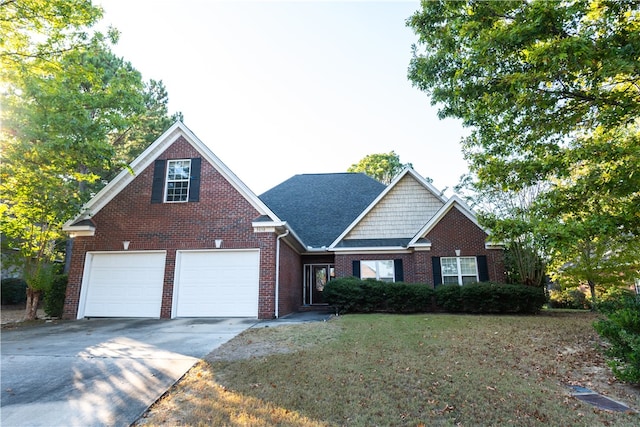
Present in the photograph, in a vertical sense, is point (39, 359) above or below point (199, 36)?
below

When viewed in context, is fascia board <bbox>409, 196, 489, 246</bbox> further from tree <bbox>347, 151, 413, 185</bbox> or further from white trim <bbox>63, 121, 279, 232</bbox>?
tree <bbox>347, 151, 413, 185</bbox>

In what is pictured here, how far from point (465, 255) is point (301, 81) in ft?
31.1

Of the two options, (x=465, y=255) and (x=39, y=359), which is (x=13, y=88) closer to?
(x=39, y=359)

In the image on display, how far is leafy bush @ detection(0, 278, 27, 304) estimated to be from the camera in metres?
18.6

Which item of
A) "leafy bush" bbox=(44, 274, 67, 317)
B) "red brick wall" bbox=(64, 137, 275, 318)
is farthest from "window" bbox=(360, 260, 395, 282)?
"leafy bush" bbox=(44, 274, 67, 317)

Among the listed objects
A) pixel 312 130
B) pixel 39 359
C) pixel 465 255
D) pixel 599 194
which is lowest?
pixel 39 359

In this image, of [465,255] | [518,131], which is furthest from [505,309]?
[518,131]

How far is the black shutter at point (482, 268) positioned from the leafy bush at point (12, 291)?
925 inches

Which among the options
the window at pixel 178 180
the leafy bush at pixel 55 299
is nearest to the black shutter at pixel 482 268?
the window at pixel 178 180

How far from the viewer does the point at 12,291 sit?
18.8 meters

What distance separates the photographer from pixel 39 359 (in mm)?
5988

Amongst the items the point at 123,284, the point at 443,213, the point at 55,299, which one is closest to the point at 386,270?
the point at 443,213

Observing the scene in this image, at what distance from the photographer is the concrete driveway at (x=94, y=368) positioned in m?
3.92

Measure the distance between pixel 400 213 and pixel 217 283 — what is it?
859 centimetres
